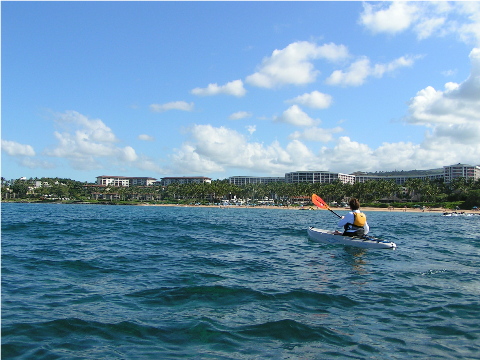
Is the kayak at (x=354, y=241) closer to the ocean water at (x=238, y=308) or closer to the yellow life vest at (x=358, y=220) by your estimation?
the yellow life vest at (x=358, y=220)

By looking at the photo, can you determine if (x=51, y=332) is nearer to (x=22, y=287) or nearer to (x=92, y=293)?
(x=92, y=293)

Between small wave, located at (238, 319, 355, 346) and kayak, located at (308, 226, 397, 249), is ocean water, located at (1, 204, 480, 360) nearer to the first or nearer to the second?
small wave, located at (238, 319, 355, 346)

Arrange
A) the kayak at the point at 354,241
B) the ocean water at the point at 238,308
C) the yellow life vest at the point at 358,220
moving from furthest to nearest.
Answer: the yellow life vest at the point at 358,220 → the kayak at the point at 354,241 → the ocean water at the point at 238,308

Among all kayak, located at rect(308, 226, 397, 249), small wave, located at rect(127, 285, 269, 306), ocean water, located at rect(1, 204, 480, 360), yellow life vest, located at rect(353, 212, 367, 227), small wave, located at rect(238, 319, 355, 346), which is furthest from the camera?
yellow life vest, located at rect(353, 212, 367, 227)

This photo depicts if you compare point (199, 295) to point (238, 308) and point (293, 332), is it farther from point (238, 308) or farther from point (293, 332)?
point (293, 332)

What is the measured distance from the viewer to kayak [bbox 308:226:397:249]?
20234 millimetres

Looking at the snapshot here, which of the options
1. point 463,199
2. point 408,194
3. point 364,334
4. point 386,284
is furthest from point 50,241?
point 408,194

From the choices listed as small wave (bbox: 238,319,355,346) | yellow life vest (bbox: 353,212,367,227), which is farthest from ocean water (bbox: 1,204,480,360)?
yellow life vest (bbox: 353,212,367,227)

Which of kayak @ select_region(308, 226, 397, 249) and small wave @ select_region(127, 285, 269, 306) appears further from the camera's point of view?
kayak @ select_region(308, 226, 397, 249)

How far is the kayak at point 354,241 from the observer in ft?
66.4

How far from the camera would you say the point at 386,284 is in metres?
11.8

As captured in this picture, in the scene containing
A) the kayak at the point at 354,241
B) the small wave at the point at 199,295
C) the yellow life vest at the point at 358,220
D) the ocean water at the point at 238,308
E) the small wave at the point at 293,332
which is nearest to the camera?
the ocean water at the point at 238,308

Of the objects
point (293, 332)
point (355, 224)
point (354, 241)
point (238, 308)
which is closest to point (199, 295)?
point (238, 308)

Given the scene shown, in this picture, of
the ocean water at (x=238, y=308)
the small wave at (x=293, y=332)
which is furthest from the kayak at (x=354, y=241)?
the small wave at (x=293, y=332)
